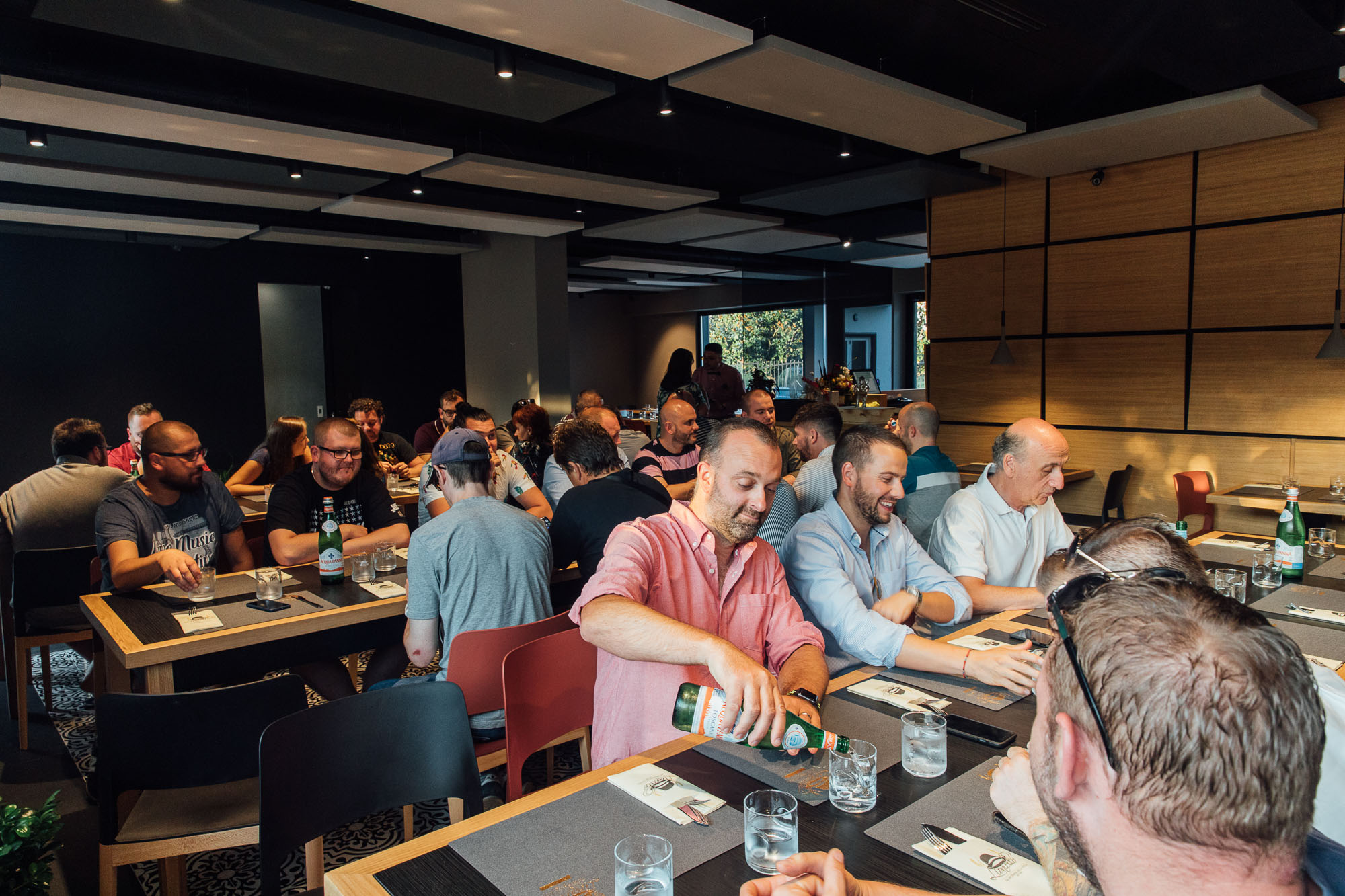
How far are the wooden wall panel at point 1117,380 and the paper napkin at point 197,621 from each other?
6.10 meters

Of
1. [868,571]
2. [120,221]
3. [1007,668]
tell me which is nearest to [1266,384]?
[868,571]

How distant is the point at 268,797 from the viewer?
162cm

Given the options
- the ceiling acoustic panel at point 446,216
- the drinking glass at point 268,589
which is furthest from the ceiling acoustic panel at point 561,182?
the drinking glass at point 268,589

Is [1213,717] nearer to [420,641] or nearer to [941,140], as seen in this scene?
[420,641]

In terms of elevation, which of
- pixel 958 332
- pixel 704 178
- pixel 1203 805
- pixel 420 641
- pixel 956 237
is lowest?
pixel 420 641

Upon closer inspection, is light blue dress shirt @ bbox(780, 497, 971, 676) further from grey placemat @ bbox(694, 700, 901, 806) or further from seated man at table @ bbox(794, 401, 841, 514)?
seated man at table @ bbox(794, 401, 841, 514)

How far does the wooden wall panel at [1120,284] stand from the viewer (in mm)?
5809

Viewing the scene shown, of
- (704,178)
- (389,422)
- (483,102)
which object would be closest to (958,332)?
(704,178)

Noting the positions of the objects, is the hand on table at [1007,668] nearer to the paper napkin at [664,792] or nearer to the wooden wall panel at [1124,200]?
the paper napkin at [664,792]

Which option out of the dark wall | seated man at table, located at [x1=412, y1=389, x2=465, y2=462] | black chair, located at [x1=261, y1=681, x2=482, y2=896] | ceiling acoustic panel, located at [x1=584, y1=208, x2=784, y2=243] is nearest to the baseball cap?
black chair, located at [x1=261, y1=681, x2=482, y2=896]

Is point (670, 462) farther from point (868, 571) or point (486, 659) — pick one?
point (486, 659)

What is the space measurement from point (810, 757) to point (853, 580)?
3.50 feet

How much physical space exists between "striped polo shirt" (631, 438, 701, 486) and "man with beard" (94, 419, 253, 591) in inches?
86.7

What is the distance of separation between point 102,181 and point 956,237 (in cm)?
679
